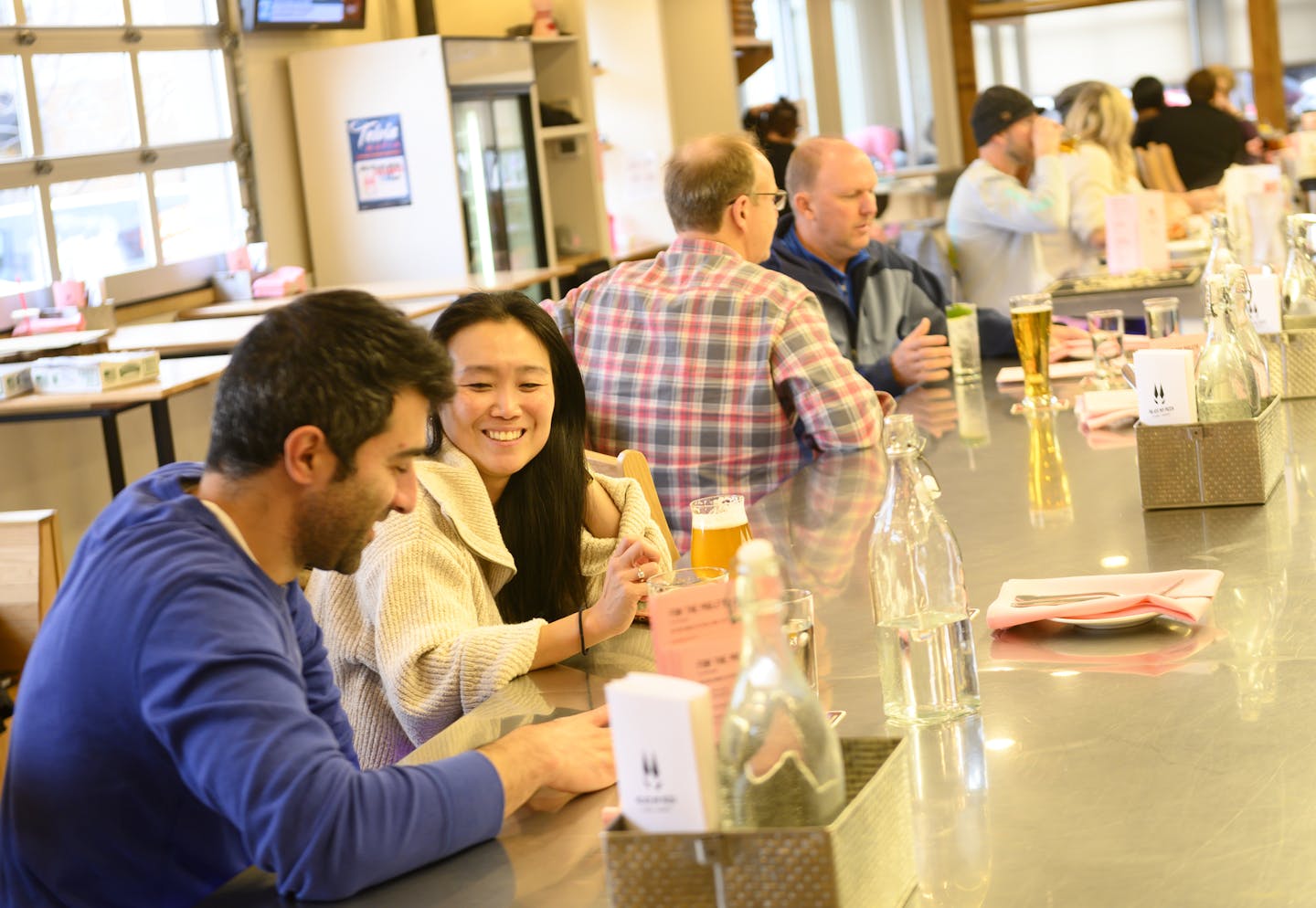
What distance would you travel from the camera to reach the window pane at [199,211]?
5672 millimetres

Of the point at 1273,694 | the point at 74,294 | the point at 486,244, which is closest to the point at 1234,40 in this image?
the point at 486,244

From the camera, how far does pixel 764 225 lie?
328 cm

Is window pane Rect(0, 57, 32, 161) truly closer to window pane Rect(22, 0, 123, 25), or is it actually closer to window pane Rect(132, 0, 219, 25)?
window pane Rect(22, 0, 123, 25)

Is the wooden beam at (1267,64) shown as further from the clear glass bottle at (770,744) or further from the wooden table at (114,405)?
the clear glass bottle at (770,744)

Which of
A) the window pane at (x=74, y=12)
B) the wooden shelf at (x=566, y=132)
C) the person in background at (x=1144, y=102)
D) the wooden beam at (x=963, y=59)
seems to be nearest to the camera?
the window pane at (x=74, y=12)

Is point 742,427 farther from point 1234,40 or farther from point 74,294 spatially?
point 1234,40

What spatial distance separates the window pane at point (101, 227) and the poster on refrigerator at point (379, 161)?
91cm

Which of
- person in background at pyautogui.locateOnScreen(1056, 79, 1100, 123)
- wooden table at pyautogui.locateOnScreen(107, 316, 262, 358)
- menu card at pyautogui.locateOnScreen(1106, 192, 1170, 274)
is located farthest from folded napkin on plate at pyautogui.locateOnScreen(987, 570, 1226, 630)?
person in background at pyautogui.locateOnScreen(1056, 79, 1100, 123)

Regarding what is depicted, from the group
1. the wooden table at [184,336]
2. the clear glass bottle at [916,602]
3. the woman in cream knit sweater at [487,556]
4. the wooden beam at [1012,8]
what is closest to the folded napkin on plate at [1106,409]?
the woman in cream knit sweater at [487,556]

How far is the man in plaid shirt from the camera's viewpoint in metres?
2.89

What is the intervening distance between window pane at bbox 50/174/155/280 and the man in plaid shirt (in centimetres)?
261

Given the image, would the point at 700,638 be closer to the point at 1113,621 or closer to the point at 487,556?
the point at 1113,621

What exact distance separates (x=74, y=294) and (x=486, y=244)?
192 cm

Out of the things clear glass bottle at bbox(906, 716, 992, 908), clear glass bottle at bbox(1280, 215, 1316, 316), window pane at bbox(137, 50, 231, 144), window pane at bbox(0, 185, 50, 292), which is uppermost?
window pane at bbox(137, 50, 231, 144)
